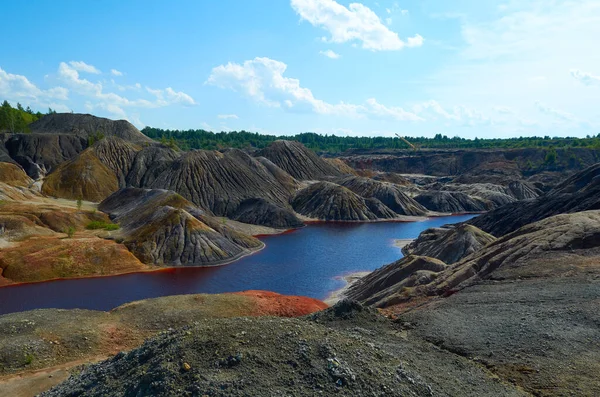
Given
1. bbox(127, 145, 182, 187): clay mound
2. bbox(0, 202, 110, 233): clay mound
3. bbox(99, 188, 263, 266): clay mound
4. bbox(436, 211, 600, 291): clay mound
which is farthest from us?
bbox(127, 145, 182, 187): clay mound

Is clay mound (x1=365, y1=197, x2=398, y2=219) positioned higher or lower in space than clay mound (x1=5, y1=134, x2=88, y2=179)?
lower

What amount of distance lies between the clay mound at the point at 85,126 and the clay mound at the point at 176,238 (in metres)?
87.9

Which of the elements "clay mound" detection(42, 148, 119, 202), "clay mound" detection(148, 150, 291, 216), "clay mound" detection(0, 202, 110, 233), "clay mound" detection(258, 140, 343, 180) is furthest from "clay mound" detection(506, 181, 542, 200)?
"clay mound" detection(0, 202, 110, 233)

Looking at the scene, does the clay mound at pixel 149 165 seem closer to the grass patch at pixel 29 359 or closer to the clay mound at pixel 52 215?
the clay mound at pixel 52 215

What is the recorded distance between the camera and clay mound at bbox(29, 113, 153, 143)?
155000 mm

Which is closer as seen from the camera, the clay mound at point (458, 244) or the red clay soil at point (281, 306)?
the red clay soil at point (281, 306)

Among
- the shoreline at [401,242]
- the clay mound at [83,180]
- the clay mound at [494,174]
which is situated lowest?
the shoreline at [401,242]

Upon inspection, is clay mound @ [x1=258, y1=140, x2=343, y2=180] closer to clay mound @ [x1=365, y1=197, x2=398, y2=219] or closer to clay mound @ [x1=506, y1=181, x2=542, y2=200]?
clay mound @ [x1=365, y1=197, x2=398, y2=219]

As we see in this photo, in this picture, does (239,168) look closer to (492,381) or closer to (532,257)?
(532,257)

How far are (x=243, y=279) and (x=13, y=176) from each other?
71496 millimetres

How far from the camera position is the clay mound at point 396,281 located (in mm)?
34209

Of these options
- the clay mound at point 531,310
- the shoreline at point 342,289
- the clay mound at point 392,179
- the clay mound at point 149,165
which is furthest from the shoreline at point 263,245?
the clay mound at point 392,179

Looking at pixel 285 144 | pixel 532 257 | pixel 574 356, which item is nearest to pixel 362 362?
pixel 574 356

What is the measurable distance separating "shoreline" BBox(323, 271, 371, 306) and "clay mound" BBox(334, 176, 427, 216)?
61851 millimetres
